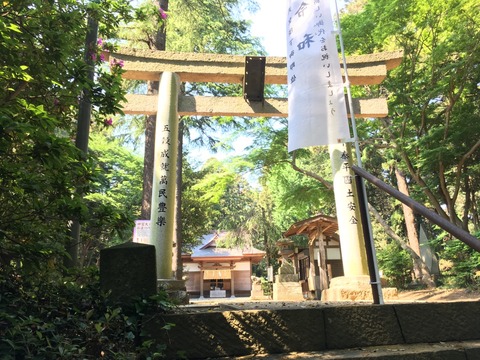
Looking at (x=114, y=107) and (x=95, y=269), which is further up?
(x=114, y=107)

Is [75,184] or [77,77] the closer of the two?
[77,77]

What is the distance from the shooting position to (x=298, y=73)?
4.89 metres

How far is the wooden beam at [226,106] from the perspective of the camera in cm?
701

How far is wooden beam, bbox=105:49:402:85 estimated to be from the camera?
6.81 meters

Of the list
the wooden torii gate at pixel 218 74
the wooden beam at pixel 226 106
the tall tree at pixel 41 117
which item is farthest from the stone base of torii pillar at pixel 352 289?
the tall tree at pixel 41 117

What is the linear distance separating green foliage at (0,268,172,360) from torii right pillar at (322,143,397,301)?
4.40 meters

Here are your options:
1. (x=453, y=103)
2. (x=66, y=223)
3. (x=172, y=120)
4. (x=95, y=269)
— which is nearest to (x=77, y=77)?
(x=66, y=223)

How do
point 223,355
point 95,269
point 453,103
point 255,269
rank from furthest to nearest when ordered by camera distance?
point 255,269, point 453,103, point 95,269, point 223,355

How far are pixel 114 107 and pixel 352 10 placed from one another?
20.9 metres

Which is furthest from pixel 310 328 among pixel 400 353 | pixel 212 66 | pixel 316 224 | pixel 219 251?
pixel 219 251

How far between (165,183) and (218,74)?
261 cm

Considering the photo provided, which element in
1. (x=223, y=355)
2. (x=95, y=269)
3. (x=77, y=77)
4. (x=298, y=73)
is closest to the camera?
(x=223, y=355)

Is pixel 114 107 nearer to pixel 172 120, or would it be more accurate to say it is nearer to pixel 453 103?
pixel 172 120

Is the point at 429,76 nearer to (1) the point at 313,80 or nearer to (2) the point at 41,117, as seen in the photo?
(1) the point at 313,80
